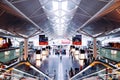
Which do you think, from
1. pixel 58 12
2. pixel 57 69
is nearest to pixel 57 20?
pixel 58 12

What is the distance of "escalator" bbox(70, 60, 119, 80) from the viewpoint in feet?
34.8

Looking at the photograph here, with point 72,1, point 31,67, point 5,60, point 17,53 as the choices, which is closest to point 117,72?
point 72,1

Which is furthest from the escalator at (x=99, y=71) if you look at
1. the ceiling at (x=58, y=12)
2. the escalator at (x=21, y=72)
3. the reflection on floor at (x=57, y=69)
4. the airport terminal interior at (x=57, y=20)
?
the reflection on floor at (x=57, y=69)

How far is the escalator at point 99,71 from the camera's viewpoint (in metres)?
10.6

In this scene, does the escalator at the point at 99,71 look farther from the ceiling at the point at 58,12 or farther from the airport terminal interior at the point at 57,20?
the ceiling at the point at 58,12

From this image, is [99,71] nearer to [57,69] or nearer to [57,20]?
[57,20]

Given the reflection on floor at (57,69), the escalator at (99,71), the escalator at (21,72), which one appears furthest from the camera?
the reflection on floor at (57,69)

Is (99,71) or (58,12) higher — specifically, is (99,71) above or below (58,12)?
below

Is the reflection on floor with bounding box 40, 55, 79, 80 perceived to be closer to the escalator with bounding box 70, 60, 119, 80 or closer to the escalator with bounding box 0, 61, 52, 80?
the escalator with bounding box 0, 61, 52, 80

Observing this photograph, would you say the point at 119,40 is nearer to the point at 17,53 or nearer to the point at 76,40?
the point at 76,40

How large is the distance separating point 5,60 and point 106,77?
10675 mm

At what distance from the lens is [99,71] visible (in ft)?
42.7

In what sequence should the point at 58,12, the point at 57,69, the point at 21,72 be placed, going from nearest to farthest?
the point at 21,72 → the point at 58,12 → the point at 57,69

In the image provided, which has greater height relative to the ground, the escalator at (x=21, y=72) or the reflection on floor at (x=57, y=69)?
the escalator at (x=21, y=72)
